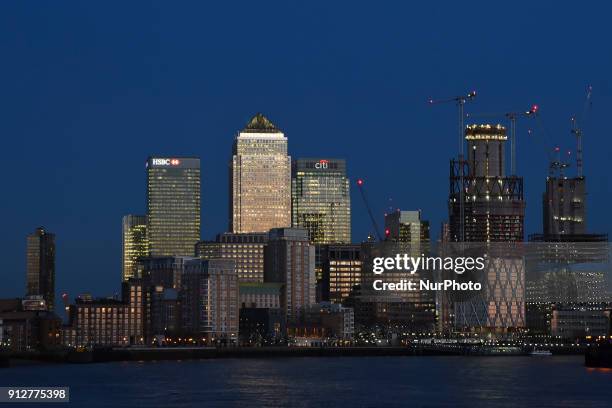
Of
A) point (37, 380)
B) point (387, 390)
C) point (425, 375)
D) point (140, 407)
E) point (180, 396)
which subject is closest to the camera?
point (140, 407)

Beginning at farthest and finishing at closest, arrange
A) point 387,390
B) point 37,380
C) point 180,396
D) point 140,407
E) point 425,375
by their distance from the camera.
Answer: point 425,375, point 37,380, point 387,390, point 180,396, point 140,407

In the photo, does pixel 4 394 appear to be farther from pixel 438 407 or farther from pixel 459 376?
pixel 459 376

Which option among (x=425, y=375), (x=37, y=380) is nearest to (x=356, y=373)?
(x=425, y=375)

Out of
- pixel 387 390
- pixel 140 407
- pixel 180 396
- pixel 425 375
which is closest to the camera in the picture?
pixel 140 407

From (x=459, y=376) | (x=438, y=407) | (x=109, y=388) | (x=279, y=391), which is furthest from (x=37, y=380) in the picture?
(x=438, y=407)

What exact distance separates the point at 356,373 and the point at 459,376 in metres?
14.5

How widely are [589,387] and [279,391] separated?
97.6 feet

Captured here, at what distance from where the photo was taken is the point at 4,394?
5118 inches

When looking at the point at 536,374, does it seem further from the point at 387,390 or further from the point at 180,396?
the point at 180,396

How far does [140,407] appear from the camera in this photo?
129 meters

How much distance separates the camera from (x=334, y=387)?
156 metres

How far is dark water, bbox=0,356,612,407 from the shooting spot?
134750 millimetres

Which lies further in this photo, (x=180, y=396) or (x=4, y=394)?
(x=180, y=396)

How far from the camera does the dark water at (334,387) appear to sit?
442 ft
